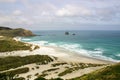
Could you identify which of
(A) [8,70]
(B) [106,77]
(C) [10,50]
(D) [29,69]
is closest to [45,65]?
(D) [29,69]

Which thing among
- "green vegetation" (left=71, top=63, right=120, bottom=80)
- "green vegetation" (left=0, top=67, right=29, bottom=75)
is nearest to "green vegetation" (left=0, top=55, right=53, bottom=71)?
"green vegetation" (left=0, top=67, right=29, bottom=75)

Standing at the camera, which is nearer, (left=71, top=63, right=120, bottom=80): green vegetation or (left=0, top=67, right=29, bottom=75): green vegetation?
(left=71, top=63, right=120, bottom=80): green vegetation

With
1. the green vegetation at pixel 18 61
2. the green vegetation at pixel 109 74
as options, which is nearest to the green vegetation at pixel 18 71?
the green vegetation at pixel 18 61

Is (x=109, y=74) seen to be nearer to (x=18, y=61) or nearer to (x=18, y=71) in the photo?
(x=18, y=71)

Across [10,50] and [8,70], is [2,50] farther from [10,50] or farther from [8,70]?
[8,70]

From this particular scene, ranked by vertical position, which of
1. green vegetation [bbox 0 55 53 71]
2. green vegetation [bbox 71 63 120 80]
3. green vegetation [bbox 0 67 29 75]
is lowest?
green vegetation [bbox 0 67 29 75]

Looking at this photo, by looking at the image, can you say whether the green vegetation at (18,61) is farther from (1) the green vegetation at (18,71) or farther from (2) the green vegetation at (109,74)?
(2) the green vegetation at (109,74)

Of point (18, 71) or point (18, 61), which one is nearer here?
point (18, 71)

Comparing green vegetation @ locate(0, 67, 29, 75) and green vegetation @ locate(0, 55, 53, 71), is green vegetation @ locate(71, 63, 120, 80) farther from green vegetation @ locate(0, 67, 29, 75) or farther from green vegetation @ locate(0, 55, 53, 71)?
green vegetation @ locate(0, 55, 53, 71)

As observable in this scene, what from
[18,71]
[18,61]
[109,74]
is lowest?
[18,71]

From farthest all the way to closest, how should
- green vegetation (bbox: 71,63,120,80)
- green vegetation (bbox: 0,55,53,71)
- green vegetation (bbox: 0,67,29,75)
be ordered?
green vegetation (bbox: 0,55,53,71)
green vegetation (bbox: 0,67,29,75)
green vegetation (bbox: 71,63,120,80)

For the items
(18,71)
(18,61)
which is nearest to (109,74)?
(18,71)
